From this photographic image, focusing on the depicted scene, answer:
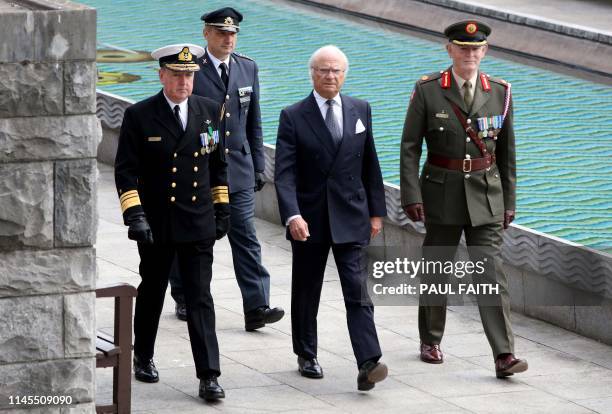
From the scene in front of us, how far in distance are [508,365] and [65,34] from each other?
135 inches

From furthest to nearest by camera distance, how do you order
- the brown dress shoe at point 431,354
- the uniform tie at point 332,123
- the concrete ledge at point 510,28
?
the concrete ledge at point 510,28
the brown dress shoe at point 431,354
the uniform tie at point 332,123

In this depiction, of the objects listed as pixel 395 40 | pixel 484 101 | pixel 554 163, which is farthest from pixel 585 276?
pixel 395 40

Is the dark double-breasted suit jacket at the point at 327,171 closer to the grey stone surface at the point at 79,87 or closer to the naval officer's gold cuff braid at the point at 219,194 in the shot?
the naval officer's gold cuff braid at the point at 219,194

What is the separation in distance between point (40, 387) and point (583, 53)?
11899mm

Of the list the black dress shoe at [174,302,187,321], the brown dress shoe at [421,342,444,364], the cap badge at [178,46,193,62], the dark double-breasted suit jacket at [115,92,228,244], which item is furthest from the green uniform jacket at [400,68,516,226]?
the black dress shoe at [174,302,187,321]

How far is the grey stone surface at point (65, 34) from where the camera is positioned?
6777 mm

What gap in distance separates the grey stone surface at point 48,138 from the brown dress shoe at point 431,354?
3052 millimetres

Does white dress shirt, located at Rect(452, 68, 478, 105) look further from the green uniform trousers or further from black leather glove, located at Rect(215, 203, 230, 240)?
black leather glove, located at Rect(215, 203, 230, 240)

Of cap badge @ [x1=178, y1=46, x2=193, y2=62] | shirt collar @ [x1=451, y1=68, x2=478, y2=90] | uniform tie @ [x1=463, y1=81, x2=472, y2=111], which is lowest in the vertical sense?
uniform tie @ [x1=463, y1=81, x2=472, y2=111]

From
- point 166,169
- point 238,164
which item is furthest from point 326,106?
point 238,164

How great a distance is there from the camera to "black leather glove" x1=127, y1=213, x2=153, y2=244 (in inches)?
327

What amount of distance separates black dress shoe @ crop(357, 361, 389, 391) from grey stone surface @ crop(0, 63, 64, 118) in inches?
101

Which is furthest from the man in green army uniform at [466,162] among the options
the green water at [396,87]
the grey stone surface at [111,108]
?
the grey stone surface at [111,108]

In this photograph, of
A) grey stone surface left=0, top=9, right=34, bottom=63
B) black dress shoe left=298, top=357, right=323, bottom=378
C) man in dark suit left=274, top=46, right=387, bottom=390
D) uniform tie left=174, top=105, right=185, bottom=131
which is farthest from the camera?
black dress shoe left=298, top=357, right=323, bottom=378
